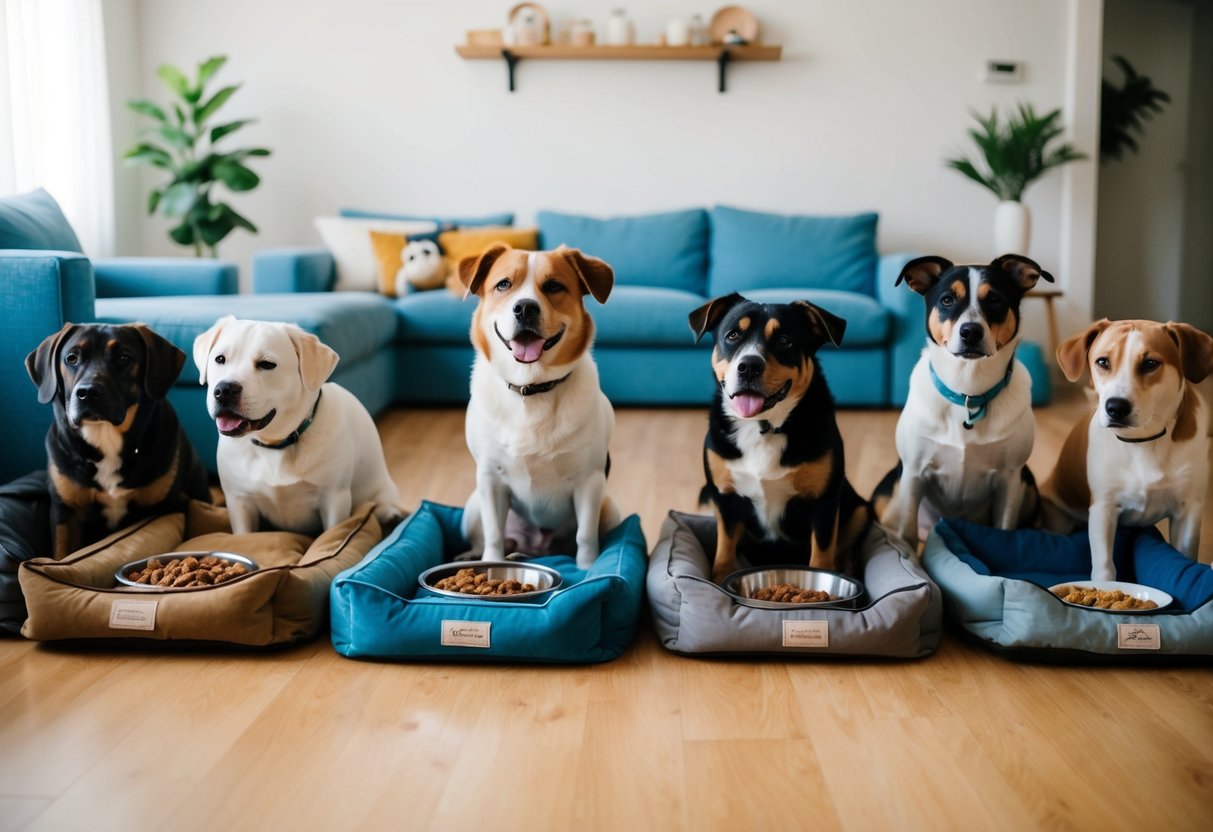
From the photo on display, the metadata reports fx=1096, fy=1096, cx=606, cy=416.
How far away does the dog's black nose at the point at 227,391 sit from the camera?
2484 mm

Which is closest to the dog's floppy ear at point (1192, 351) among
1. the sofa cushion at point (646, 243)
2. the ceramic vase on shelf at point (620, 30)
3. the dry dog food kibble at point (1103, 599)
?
the dry dog food kibble at point (1103, 599)

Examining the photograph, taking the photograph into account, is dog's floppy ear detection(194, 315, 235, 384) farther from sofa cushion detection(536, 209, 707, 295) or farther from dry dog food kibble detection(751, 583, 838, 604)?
sofa cushion detection(536, 209, 707, 295)

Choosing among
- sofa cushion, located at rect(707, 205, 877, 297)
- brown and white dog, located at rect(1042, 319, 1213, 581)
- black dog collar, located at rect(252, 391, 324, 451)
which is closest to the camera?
brown and white dog, located at rect(1042, 319, 1213, 581)

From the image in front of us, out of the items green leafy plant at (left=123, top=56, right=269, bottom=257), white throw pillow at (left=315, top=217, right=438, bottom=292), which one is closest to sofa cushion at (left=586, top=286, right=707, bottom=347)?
white throw pillow at (left=315, top=217, right=438, bottom=292)

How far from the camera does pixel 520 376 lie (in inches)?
100

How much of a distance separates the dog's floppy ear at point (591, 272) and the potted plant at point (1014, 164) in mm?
4036

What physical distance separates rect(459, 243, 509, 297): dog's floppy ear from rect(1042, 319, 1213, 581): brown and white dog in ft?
4.42

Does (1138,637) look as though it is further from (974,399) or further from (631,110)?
(631,110)

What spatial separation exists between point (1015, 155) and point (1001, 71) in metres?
0.70

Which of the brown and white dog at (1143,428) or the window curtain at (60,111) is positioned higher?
the window curtain at (60,111)

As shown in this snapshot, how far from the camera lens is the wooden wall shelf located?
615cm

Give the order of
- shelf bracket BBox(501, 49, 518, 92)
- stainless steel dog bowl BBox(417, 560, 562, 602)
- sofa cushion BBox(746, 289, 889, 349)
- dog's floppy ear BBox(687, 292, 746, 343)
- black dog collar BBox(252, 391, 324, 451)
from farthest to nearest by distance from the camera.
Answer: shelf bracket BBox(501, 49, 518, 92)
sofa cushion BBox(746, 289, 889, 349)
black dog collar BBox(252, 391, 324, 451)
dog's floppy ear BBox(687, 292, 746, 343)
stainless steel dog bowl BBox(417, 560, 562, 602)

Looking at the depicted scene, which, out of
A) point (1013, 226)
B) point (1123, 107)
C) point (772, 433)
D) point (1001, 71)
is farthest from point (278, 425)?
point (1123, 107)

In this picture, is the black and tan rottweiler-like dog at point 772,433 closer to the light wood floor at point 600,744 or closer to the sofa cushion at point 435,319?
the light wood floor at point 600,744
